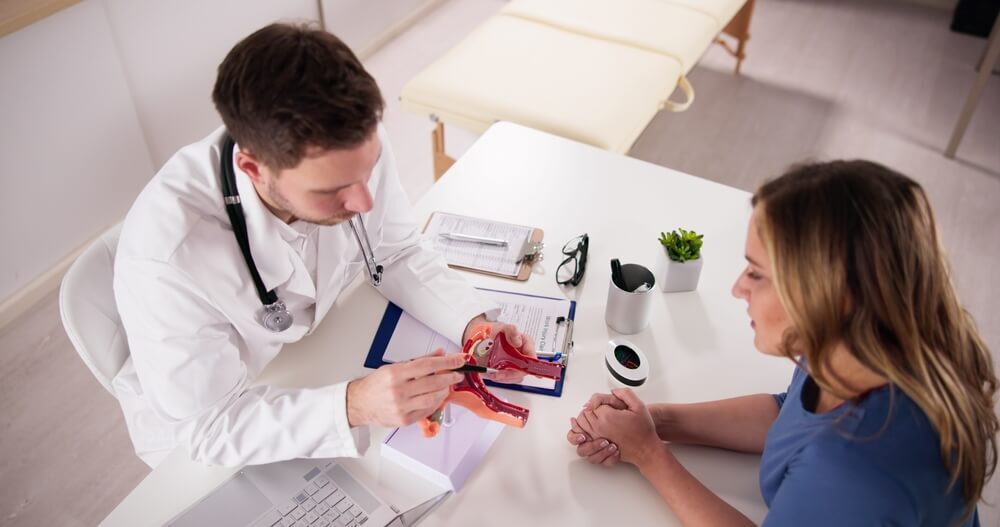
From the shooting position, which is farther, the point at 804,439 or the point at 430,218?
the point at 430,218

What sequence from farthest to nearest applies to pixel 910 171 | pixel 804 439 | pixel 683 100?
1. pixel 683 100
2. pixel 910 171
3. pixel 804 439

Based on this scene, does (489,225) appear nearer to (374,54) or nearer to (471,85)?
(471,85)

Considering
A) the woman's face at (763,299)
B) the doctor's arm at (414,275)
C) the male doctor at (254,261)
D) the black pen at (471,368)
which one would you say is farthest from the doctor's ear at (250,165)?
the woman's face at (763,299)

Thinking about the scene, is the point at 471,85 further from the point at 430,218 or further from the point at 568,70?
the point at 430,218

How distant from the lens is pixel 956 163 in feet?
10.2

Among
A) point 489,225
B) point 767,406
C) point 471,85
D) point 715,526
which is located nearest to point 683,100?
point 471,85

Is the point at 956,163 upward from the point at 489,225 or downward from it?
downward

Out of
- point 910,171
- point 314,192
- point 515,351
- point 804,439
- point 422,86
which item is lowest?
point 910,171

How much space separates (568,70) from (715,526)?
1.80 m

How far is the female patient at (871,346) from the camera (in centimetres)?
86

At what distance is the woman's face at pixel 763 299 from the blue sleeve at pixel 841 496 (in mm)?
157

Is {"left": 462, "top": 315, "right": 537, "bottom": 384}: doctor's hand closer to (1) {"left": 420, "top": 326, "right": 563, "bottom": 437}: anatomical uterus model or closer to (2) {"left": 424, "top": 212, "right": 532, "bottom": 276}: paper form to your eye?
(1) {"left": 420, "top": 326, "right": 563, "bottom": 437}: anatomical uterus model

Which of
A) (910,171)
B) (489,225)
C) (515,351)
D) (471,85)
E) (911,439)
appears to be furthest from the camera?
(910,171)

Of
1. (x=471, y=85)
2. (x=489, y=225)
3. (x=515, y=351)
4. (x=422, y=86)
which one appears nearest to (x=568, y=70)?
(x=471, y=85)
